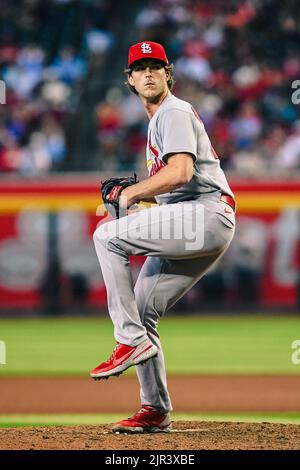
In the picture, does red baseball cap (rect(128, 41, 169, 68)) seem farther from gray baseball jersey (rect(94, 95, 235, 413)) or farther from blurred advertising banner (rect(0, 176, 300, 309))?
blurred advertising banner (rect(0, 176, 300, 309))

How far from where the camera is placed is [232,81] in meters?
15.1

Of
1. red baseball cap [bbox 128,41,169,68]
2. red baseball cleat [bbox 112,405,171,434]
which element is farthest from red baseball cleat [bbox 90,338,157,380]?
red baseball cap [bbox 128,41,169,68]

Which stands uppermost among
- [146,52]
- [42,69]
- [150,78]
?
[42,69]

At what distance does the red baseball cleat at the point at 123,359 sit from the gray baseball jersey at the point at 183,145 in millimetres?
845

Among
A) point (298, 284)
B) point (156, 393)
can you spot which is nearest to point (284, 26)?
point (298, 284)

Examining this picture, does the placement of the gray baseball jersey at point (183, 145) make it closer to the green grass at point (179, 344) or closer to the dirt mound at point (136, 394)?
the dirt mound at point (136, 394)

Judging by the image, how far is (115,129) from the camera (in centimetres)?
1471

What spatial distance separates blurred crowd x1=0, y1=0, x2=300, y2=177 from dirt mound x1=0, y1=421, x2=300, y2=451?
7.65 meters

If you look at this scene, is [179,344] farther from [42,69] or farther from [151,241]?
[42,69]

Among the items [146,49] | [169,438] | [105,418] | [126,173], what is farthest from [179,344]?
[146,49]

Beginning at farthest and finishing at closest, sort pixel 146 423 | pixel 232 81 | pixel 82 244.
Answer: pixel 232 81 < pixel 82 244 < pixel 146 423

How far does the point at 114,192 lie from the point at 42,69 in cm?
1118
